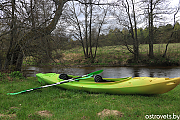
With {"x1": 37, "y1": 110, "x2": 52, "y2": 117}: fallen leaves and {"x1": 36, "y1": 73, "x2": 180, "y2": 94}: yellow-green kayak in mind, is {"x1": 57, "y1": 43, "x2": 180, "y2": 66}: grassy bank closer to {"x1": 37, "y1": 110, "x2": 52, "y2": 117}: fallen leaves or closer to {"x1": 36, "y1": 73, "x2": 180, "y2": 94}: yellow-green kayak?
{"x1": 36, "y1": 73, "x2": 180, "y2": 94}: yellow-green kayak

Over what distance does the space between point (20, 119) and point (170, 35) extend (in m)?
18.2

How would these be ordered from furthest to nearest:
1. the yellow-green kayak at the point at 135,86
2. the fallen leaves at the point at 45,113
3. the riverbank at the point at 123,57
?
the riverbank at the point at 123,57 → the yellow-green kayak at the point at 135,86 → the fallen leaves at the point at 45,113

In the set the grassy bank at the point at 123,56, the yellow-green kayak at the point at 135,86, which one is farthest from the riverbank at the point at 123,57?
the yellow-green kayak at the point at 135,86

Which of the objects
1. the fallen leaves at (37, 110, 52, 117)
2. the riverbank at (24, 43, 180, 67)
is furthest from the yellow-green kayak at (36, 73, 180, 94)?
the riverbank at (24, 43, 180, 67)

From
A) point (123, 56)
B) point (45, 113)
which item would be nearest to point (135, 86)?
point (45, 113)

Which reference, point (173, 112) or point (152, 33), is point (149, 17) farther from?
point (173, 112)

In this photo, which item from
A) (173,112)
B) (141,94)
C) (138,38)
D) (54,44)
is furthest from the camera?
(138,38)

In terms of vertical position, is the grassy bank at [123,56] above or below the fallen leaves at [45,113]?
above

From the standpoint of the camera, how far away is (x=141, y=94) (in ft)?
14.9

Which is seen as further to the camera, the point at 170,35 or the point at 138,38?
the point at 138,38

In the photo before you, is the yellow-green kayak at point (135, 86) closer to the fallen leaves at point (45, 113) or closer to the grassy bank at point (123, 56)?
the fallen leaves at point (45, 113)

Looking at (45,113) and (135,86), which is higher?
(135,86)

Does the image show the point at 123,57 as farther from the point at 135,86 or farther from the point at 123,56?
the point at 135,86

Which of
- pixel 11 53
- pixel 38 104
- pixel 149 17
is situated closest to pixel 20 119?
pixel 38 104
